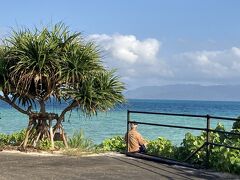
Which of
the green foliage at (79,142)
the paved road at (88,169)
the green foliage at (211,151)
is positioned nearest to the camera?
the paved road at (88,169)

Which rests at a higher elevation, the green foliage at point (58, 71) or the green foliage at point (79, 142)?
the green foliage at point (58, 71)

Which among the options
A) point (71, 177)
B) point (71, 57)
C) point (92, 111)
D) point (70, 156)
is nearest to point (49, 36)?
point (71, 57)

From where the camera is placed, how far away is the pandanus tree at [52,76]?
12.5m

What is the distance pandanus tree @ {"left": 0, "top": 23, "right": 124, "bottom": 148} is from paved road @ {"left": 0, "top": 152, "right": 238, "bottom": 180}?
1892 mm

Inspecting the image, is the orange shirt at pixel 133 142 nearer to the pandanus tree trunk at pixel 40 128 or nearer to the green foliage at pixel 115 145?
the green foliage at pixel 115 145

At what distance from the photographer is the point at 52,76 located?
41.8 feet

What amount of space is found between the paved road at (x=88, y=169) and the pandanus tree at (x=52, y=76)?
1.89 metres

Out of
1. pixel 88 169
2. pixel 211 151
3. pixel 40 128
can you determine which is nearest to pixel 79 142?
pixel 40 128

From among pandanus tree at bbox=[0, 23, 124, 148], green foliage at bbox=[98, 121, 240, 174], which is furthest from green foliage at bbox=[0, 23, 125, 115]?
green foliage at bbox=[98, 121, 240, 174]

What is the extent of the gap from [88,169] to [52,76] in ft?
12.1

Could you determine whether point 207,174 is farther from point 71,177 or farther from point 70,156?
point 70,156

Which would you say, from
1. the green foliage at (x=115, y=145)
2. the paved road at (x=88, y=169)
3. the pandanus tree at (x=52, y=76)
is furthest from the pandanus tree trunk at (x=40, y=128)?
the paved road at (x=88, y=169)

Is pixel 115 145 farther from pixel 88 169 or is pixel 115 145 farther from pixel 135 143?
pixel 88 169

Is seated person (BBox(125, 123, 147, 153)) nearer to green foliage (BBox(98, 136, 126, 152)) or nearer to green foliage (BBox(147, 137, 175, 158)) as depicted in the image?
green foliage (BBox(147, 137, 175, 158))
